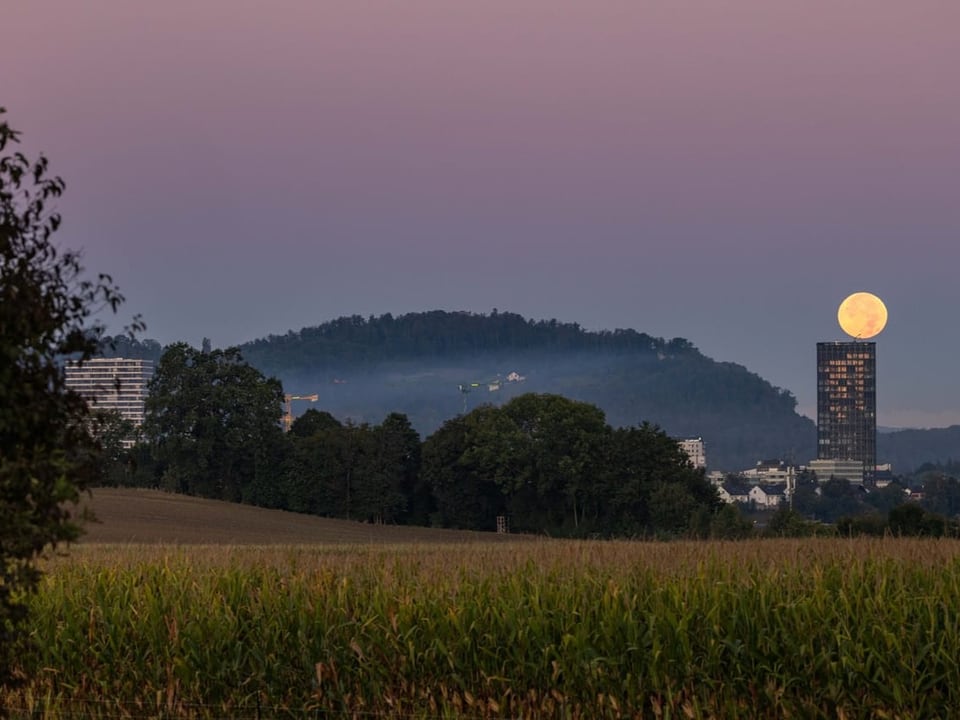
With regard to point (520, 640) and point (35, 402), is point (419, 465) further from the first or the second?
point (35, 402)

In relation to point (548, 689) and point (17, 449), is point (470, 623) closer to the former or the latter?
point (548, 689)

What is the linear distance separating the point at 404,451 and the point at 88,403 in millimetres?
101990

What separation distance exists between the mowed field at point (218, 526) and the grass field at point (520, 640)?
48348 millimetres

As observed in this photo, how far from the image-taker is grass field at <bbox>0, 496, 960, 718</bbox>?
619 inches

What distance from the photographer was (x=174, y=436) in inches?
4503

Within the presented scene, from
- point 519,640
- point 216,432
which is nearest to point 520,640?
point 519,640

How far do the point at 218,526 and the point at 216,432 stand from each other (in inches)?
1242

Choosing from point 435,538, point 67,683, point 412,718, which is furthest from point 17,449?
point 435,538

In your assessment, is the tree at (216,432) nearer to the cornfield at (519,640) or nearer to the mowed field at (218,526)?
the mowed field at (218,526)

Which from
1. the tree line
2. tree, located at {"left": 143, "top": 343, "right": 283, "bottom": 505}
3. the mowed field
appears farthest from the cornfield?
tree, located at {"left": 143, "top": 343, "right": 283, "bottom": 505}

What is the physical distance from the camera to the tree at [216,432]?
113 metres

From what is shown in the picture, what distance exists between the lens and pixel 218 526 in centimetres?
8275

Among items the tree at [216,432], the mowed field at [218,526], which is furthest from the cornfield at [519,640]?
the tree at [216,432]

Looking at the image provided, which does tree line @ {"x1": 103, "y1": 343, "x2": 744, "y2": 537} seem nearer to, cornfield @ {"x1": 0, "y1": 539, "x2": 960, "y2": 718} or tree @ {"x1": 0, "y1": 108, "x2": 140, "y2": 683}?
cornfield @ {"x1": 0, "y1": 539, "x2": 960, "y2": 718}
